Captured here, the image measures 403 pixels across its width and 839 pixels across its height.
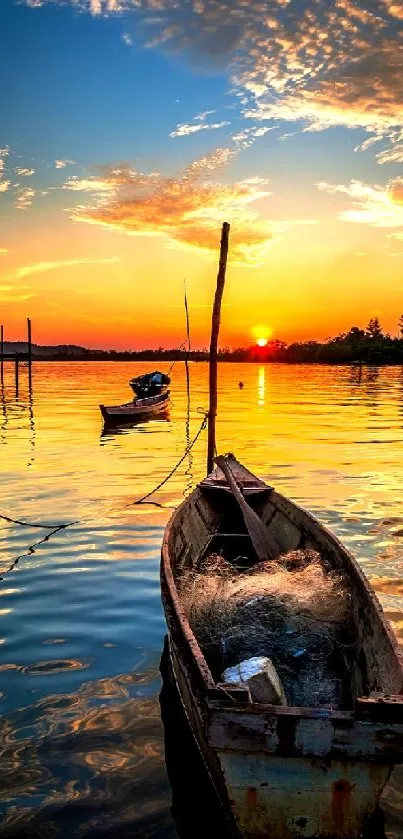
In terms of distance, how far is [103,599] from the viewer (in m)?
8.92

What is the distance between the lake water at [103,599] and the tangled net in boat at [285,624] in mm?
826

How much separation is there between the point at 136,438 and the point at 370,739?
2429 centimetres

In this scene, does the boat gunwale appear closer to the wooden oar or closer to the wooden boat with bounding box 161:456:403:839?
the wooden boat with bounding box 161:456:403:839

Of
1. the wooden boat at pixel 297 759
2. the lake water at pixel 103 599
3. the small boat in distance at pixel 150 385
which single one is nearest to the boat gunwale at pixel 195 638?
the wooden boat at pixel 297 759

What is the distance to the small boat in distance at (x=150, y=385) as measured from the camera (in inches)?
1618

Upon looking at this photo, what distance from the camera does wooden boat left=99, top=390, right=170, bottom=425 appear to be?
2960 centimetres

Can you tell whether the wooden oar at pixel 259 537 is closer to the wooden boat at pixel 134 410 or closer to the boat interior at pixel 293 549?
the boat interior at pixel 293 549

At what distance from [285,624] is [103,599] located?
10.9ft

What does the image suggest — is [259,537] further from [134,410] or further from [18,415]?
[18,415]

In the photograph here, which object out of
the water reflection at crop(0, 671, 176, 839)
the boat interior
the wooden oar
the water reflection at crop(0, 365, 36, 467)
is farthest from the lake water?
the wooden oar

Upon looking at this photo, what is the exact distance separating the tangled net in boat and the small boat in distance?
33.5 meters

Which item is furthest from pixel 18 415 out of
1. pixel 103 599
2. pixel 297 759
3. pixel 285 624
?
pixel 297 759

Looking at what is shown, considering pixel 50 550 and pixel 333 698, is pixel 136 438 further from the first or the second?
pixel 333 698

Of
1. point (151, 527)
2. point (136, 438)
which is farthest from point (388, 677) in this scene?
point (136, 438)
